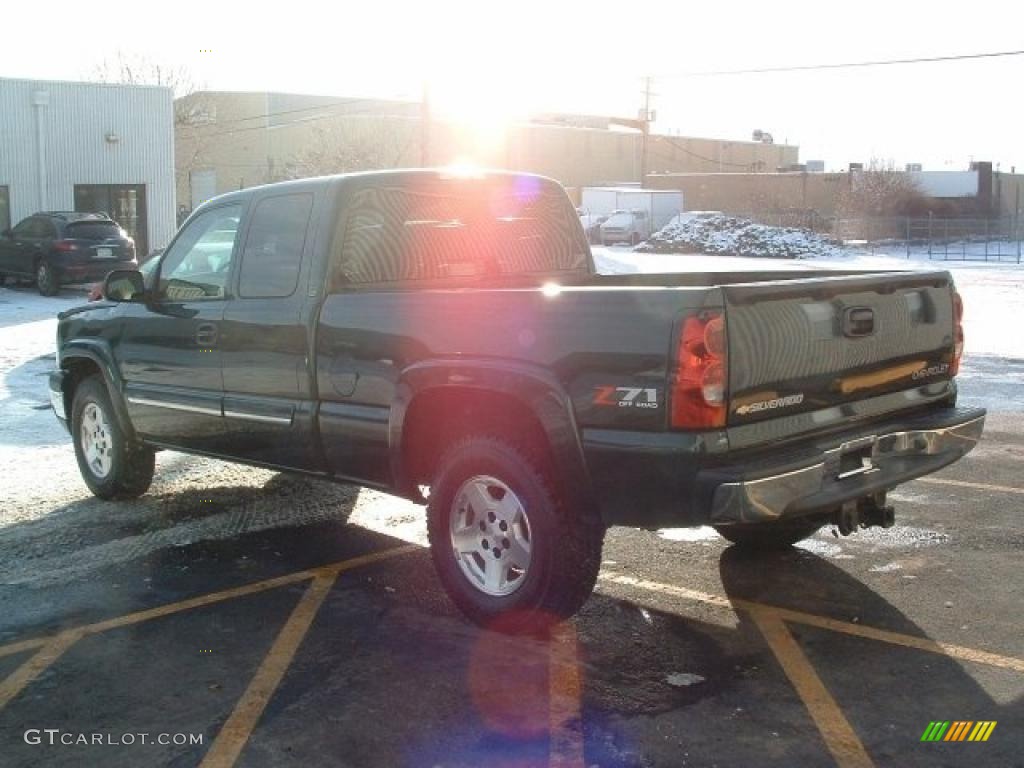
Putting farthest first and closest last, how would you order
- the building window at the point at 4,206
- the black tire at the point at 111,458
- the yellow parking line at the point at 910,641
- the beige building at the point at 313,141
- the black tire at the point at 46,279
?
the beige building at the point at 313,141
the building window at the point at 4,206
the black tire at the point at 46,279
the black tire at the point at 111,458
the yellow parking line at the point at 910,641

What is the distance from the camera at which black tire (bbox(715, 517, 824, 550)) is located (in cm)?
603

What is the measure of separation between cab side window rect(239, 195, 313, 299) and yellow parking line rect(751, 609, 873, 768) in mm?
2860

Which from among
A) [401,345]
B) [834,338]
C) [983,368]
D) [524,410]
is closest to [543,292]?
[524,410]

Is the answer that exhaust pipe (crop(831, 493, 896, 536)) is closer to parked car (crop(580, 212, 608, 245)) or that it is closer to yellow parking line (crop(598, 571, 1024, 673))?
yellow parking line (crop(598, 571, 1024, 673))

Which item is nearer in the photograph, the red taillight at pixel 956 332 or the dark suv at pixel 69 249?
the red taillight at pixel 956 332

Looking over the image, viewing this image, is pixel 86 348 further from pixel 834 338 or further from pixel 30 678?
pixel 834 338

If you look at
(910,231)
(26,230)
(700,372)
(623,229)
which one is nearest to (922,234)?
(910,231)

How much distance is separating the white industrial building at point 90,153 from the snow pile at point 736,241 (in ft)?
79.4

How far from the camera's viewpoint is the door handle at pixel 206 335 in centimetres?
627

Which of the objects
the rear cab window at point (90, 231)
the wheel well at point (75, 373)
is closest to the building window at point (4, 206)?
the rear cab window at point (90, 231)

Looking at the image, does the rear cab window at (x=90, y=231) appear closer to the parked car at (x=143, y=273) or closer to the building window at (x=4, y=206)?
the building window at (x=4, y=206)

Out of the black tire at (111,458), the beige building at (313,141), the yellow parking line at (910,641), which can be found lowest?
the yellow parking line at (910,641)

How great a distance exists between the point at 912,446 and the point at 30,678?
377 cm
